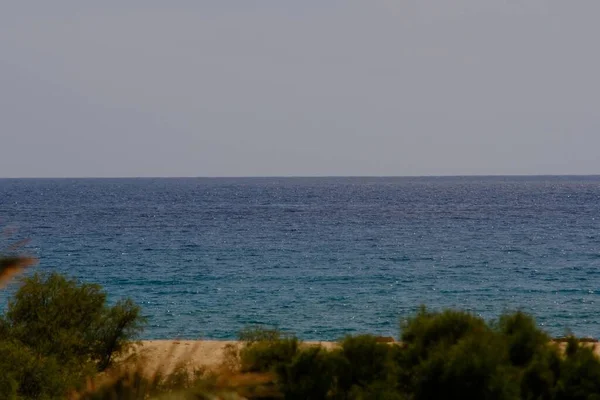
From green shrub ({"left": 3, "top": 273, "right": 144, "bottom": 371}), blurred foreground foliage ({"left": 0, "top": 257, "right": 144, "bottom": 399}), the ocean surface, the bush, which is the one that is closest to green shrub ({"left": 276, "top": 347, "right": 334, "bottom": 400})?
the bush

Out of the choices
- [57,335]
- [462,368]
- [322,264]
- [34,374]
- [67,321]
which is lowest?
[322,264]

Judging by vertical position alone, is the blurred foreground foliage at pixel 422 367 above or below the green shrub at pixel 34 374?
above

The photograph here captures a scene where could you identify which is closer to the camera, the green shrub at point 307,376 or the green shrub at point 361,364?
the green shrub at point 307,376

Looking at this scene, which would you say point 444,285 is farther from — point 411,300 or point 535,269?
point 535,269

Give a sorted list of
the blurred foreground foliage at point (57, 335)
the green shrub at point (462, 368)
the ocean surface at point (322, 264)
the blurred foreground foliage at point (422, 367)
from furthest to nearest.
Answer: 1. the ocean surface at point (322, 264)
2. the blurred foreground foliage at point (57, 335)
3. the blurred foreground foliage at point (422, 367)
4. the green shrub at point (462, 368)

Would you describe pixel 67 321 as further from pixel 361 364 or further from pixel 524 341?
pixel 524 341

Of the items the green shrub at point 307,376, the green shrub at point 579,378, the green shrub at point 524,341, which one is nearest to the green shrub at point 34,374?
the green shrub at point 307,376

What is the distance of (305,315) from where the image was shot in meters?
44.0

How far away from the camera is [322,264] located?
2689 inches

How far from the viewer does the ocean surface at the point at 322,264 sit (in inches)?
1746

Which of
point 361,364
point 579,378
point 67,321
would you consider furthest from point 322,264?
point 579,378

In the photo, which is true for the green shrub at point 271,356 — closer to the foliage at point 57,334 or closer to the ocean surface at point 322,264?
the foliage at point 57,334

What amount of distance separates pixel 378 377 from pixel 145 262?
58.3 m

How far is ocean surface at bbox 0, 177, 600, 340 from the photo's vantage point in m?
44.3
